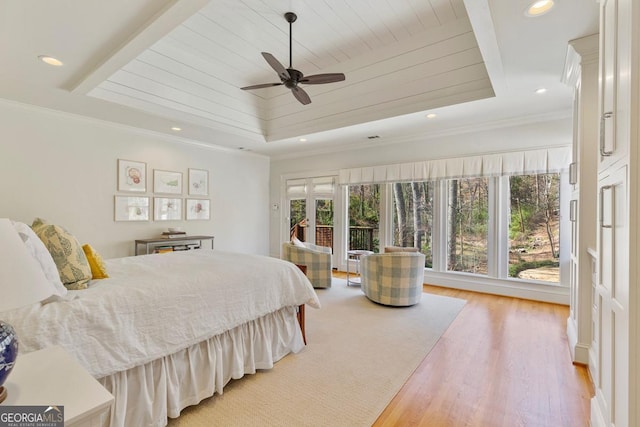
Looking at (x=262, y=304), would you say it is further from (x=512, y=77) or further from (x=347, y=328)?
(x=512, y=77)

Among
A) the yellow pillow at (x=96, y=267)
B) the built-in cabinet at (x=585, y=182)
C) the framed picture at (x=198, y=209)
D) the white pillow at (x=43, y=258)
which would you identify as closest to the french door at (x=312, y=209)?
the framed picture at (x=198, y=209)

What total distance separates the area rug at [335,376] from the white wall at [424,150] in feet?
8.19

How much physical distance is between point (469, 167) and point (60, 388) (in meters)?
4.73

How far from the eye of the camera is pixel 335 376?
210 cm

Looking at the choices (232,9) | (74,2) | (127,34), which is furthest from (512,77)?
(74,2)

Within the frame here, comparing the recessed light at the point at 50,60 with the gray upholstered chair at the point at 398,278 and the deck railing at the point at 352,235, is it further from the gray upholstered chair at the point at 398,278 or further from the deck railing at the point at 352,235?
the deck railing at the point at 352,235

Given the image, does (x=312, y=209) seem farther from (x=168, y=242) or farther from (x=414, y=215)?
(x=168, y=242)

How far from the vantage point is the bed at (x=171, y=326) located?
132 cm

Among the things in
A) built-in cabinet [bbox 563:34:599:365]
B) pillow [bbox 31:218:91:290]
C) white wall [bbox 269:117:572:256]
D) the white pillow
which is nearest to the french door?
white wall [bbox 269:117:572:256]

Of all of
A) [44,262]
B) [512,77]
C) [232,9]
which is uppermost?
[232,9]

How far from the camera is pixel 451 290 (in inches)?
176

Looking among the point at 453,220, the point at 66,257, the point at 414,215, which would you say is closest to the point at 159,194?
the point at 66,257

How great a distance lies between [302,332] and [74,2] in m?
2.96

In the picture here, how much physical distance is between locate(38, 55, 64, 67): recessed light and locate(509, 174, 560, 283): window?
5.41m
